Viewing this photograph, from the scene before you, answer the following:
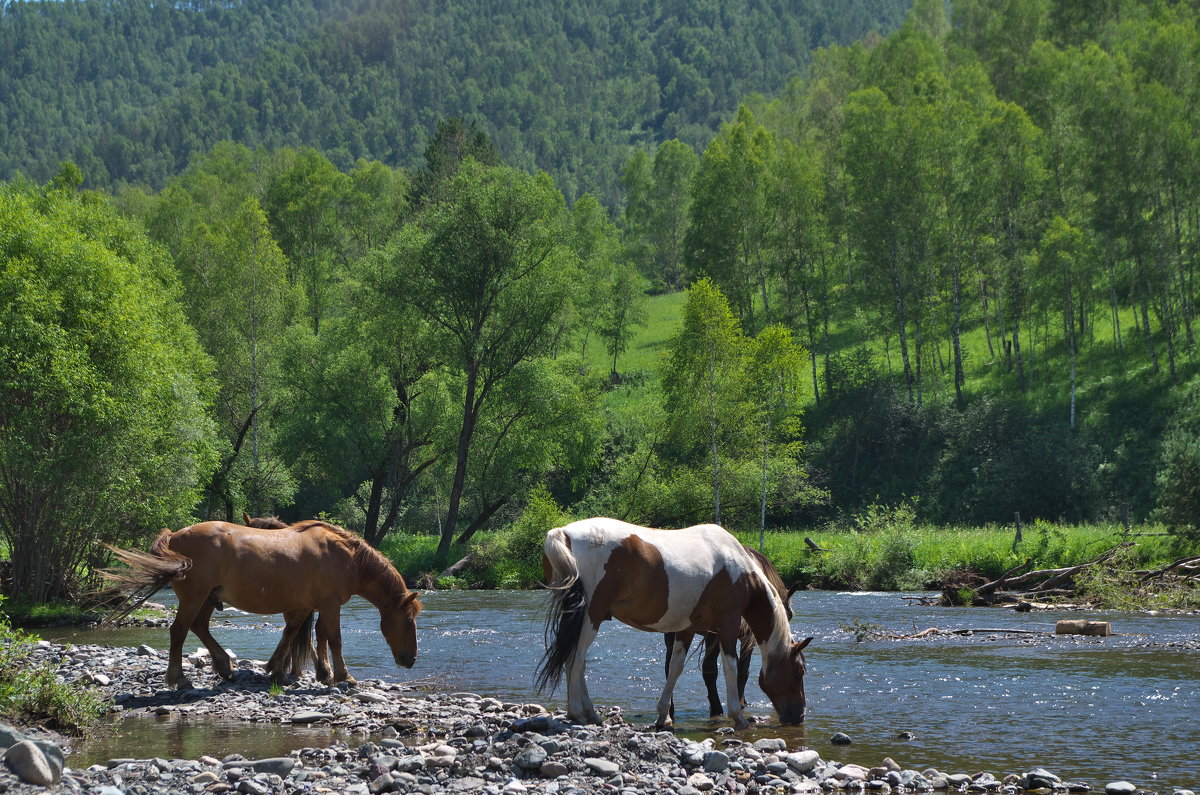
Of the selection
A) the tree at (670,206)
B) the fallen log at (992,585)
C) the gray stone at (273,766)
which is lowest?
the fallen log at (992,585)

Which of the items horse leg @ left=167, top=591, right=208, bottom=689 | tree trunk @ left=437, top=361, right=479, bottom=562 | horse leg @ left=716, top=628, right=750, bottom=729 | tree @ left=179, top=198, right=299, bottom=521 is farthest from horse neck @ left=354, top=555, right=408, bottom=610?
tree @ left=179, top=198, right=299, bottom=521

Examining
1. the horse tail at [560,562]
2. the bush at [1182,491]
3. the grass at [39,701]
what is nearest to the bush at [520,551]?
the bush at [1182,491]

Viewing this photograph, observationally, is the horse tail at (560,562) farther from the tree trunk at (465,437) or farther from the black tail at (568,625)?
the tree trunk at (465,437)

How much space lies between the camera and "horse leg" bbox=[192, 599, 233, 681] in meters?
13.4

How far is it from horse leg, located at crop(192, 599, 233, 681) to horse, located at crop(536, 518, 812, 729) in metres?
4.58

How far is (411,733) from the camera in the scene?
10875 millimetres

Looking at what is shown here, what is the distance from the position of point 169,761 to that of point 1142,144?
4813 cm

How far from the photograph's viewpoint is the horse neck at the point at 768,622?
1201 cm

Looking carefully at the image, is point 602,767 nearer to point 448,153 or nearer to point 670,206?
point 448,153

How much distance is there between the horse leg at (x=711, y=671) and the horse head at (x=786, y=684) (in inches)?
33.5

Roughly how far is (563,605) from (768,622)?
2594 mm

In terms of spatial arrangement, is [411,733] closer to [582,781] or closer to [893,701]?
[582,781]

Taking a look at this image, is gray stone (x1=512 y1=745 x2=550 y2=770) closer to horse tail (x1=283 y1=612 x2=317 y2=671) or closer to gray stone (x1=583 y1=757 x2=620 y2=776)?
gray stone (x1=583 y1=757 x2=620 y2=776)

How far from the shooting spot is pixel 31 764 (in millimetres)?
7777
